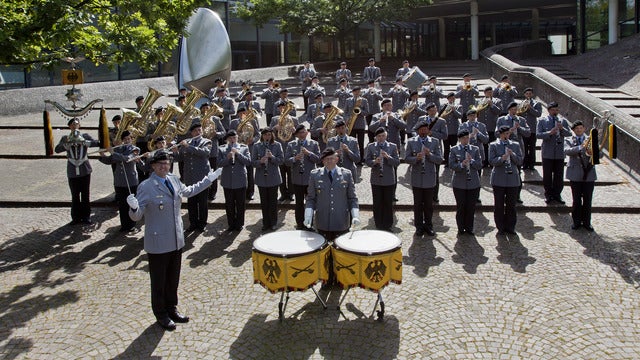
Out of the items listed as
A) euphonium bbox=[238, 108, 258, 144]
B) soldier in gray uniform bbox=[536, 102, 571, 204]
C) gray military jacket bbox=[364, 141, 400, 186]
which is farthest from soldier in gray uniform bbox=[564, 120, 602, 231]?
euphonium bbox=[238, 108, 258, 144]

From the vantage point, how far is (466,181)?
10242mm

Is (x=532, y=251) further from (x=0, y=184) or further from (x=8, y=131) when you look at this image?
(x=8, y=131)

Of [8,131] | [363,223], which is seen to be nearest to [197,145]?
[363,223]

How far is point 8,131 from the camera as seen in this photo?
19.9m

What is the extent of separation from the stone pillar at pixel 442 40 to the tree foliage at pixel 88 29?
3767cm

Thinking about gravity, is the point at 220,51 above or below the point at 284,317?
above

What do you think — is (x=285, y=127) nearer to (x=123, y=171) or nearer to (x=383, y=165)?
(x=383, y=165)

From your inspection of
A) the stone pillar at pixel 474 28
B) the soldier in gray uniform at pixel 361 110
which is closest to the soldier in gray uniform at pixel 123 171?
the soldier in gray uniform at pixel 361 110

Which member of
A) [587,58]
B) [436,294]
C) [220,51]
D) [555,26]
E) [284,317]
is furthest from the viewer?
[555,26]

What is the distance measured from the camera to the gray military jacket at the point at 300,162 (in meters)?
10.7

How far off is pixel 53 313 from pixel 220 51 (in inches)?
657

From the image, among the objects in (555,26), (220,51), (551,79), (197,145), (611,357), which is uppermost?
(555,26)

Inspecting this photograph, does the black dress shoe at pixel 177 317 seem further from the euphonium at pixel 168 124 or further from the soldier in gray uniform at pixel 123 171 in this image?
the euphonium at pixel 168 124

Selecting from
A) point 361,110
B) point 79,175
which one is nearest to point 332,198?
point 79,175
